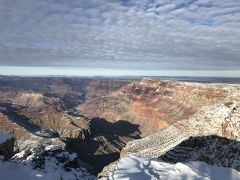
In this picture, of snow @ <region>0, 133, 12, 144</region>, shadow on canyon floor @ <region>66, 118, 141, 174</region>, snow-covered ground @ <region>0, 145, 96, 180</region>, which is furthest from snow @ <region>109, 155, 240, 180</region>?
shadow on canyon floor @ <region>66, 118, 141, 174</region>

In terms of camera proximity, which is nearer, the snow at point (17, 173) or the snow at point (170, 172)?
the snow at point (170, 172)

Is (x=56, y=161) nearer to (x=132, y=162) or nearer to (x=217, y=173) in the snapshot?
(x=132, y=162)

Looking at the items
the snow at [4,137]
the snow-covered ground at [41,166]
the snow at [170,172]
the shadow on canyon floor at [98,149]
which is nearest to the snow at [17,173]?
the snow-covered ground at [41,166]

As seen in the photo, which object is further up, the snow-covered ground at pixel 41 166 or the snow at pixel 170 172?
the snow at pixel 170 172

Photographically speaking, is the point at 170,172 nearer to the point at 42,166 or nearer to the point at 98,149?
the point at 42,166

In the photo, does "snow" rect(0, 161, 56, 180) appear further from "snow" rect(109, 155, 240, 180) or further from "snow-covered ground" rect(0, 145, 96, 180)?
"snow" rect(109, 155, 240, 180)

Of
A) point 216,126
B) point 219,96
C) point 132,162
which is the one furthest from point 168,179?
point 219,96

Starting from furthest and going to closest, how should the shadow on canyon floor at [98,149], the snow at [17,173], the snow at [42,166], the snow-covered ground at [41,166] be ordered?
the shadow on canyon floor at [98,149] < the snow at [42,166] < the snow-covered ground at [41,166] < the snow at [17,173]

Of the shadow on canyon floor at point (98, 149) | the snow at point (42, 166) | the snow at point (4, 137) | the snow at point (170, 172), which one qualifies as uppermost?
the snow at point (170, 172)

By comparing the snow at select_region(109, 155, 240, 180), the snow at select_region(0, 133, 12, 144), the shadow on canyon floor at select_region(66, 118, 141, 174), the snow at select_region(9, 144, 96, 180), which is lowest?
the shadow on canyon floor at select_region(66, 118, 141, 174)

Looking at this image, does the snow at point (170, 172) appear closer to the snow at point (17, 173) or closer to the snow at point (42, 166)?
the snow at point (17, 173)
